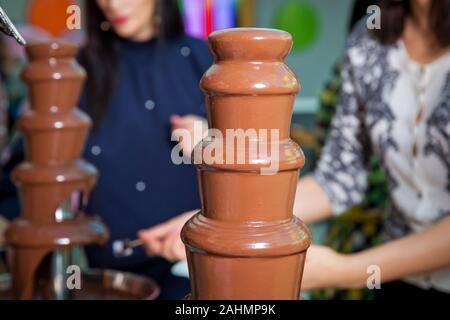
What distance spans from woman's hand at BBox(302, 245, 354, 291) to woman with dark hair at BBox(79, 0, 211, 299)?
80 cm

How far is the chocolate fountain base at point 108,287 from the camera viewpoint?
1251mm

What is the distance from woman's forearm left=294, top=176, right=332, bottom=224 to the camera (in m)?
1.54

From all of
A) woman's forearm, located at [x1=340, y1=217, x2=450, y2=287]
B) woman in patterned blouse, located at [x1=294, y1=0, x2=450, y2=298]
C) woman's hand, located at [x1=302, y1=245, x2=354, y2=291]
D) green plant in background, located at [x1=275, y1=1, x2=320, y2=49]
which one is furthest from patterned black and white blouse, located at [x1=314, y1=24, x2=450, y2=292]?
green plant in background, located at [x1=275, y1=1, x2=320, y2=49]

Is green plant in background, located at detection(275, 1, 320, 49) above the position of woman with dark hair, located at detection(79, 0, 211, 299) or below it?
below

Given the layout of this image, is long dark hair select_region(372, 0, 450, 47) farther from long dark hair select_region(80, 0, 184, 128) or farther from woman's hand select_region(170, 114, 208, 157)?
long dark hair select_region(80, 0, 184, 128)

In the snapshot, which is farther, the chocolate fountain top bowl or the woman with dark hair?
the woman with dark hair

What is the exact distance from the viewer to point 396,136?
1.48 metres

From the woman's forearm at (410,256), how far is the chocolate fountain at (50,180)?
35 centimetres

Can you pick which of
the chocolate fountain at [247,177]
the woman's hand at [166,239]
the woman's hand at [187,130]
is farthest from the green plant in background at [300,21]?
the chocolate fountain at [247,177]

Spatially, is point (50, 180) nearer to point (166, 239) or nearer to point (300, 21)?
point (166, 239)

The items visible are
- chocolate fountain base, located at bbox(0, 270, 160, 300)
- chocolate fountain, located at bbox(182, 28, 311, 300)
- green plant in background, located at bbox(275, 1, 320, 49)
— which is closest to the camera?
chocolate fountain, located at bbox(182, 28, 311, 300)

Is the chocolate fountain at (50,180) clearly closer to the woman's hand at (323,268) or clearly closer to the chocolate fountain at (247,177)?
the woman's hand at (323,268)

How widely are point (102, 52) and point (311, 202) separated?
77 cm

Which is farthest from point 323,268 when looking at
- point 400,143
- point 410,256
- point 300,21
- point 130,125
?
point 300,21
